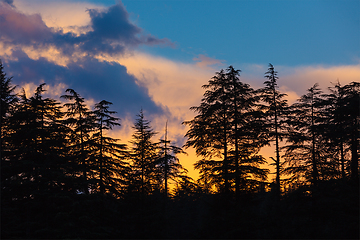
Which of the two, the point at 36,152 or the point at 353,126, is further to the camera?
the point at 353,126

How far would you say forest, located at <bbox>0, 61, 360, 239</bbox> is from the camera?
24156 mm

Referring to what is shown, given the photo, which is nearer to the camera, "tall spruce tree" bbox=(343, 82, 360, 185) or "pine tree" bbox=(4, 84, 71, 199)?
"pine tree" bbox=(4, 84, 71, 199)

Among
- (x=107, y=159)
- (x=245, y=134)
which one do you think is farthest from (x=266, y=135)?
(x=107, y=159)

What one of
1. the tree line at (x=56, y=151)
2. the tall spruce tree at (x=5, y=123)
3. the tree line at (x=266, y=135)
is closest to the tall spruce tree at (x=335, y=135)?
the tree line at (x=266, y=135)

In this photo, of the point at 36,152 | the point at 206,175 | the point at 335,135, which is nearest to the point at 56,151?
the point at 36,152

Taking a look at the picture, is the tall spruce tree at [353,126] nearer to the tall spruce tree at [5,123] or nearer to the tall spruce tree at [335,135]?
the tall spruce tree at [335,135]

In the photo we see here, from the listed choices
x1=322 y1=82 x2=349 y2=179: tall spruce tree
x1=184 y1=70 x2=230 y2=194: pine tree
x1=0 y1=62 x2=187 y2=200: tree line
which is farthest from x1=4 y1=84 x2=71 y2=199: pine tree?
x1=322 y1=82 x2=349 y2=179: tall spruce tree

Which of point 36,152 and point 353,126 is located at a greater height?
point 353,126

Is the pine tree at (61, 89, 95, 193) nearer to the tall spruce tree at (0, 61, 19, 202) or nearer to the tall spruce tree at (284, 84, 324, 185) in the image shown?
the tall spruce tree at (0, 61, 19, 202)

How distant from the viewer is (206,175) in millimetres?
28406

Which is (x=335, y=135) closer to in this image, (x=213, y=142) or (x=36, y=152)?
(x=213, y=142)

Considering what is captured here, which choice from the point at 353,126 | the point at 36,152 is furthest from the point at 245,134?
the point at 36,152

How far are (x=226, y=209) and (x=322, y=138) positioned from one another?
13370 millimetres

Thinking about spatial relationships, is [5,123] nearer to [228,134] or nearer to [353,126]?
[228,134]
